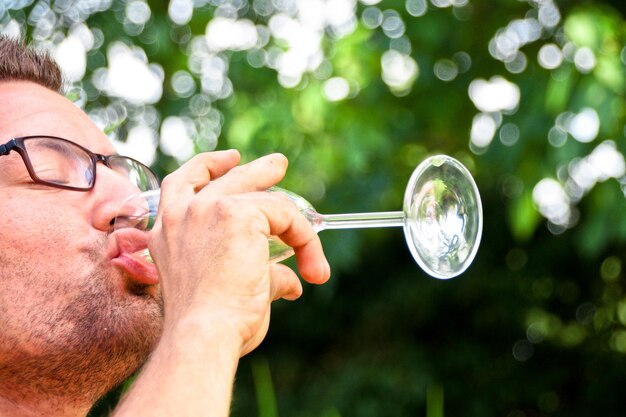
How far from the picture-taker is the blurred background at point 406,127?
10.3 feet

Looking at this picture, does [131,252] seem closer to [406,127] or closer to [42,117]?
[42,117]

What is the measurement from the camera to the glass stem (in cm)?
159

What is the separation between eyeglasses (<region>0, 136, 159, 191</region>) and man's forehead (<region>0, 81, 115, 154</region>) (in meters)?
0.04

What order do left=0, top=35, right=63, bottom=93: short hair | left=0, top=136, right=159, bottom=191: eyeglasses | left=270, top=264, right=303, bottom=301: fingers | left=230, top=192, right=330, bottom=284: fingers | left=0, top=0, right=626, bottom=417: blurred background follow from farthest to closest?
left=0, top=0, right=626, bottom=417: blurred background, left=0, top=35, right=63, bottom=93: short hair, left=0, top=136, right=159, bottom=191: eyeglasses, left=270, top=264, right=303, bottom=301: fingers, left=230, top=192, right=330, bottom=284: fingers

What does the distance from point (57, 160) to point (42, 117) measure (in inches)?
A: 5.0

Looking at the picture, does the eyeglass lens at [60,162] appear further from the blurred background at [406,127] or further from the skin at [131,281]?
the blurred background at [406,127]

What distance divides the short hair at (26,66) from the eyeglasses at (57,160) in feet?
0.89

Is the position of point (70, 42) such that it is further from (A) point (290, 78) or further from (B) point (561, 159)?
(B) point (561, 159)

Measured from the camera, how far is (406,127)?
383 centimetres

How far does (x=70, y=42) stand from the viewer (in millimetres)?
3910

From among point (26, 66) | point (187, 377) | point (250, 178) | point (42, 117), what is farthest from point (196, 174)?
point (26, 66)

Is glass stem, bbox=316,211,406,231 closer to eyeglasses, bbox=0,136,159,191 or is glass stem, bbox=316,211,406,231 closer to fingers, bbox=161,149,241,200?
fingers, bbox=161,149,241,200

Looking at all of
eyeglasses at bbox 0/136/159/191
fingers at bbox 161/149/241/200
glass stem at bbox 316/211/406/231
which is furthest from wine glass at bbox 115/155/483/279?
eyeglasses at bbox 0/136/159/191

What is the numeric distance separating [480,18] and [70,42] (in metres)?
1.71
